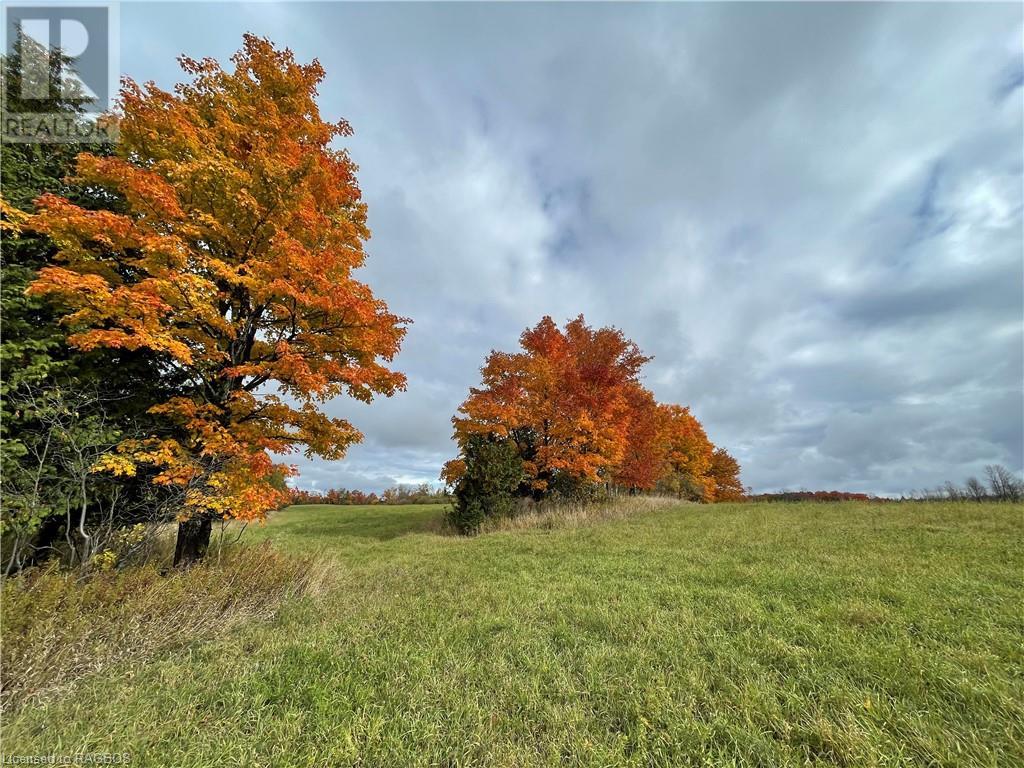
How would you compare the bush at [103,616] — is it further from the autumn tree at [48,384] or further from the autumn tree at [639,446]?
the autumn tree at [639,446]

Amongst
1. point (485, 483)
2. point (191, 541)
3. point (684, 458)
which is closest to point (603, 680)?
point (191, 541)

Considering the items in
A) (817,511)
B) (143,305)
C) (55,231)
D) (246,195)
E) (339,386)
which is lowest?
(817,511)

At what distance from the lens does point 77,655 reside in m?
4.21

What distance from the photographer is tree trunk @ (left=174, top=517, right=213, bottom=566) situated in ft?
24.3

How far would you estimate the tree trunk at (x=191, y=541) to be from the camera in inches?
292

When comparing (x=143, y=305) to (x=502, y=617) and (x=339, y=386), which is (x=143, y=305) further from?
(x=502, y=617)

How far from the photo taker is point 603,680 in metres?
4.02

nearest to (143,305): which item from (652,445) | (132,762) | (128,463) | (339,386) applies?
(128,463)

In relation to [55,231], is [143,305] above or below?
below

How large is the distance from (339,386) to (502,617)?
5.46 m

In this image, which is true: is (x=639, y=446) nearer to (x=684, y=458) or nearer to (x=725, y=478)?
(x=684, y=458)

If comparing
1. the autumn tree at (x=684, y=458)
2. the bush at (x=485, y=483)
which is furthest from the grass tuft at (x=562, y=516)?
the autumn tree at (x=684, y=458)

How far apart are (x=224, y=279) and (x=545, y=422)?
14.0 meters

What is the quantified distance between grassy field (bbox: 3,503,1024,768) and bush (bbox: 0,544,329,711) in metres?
0.29
